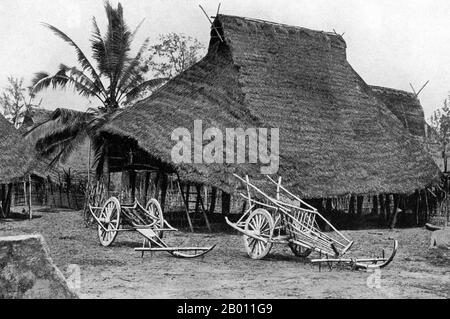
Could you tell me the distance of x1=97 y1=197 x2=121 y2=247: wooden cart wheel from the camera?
1139cm

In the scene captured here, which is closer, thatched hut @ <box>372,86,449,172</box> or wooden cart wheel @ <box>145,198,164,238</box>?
wooden cart wheel @ <box>145,198,164,238</box>

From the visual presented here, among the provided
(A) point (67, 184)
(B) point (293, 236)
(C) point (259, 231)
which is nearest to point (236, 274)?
(C) point (259, 231)

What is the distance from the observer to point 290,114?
1661 centimetres

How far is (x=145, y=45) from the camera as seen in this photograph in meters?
22.2

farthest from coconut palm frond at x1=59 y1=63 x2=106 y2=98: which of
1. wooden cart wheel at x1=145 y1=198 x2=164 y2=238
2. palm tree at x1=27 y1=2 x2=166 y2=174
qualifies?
Result: wooden cart wheel at x1=145 y1=198 x2=164 y2=238

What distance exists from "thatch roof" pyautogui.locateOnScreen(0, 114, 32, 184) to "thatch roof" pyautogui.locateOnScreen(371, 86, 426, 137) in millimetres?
14074

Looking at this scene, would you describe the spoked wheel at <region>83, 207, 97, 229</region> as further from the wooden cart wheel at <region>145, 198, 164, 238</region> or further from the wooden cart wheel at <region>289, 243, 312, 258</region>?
the wooden cart wheel at <region>289, 243, 312, 258</region>

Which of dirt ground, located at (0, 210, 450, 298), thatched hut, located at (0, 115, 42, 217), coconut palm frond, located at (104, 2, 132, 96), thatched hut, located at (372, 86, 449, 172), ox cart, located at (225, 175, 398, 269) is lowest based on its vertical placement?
dirt ground, located at (0, 210, 450, 298)

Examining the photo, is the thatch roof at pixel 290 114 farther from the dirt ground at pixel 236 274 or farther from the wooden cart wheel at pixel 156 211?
the dirt ground at pixel 236 274

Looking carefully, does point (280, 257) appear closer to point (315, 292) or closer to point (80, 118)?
point (315, 292)

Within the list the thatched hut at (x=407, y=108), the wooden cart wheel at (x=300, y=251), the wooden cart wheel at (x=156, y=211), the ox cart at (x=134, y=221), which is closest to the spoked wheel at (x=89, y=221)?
the ox cart at (x=134, y=221)
